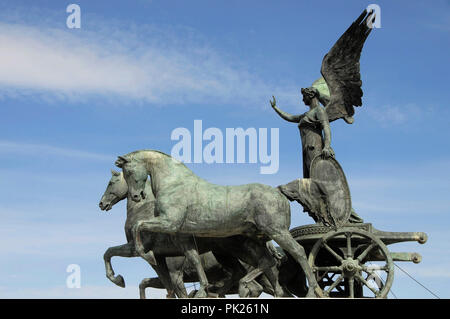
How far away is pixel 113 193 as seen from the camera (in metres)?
15.0

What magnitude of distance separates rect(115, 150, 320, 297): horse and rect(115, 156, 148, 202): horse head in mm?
212

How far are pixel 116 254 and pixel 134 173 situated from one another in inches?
62.0

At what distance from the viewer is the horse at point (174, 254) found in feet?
45.3

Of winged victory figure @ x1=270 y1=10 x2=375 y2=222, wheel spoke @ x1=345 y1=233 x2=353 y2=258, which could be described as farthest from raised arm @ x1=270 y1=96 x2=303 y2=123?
wheel spoke @ x1=345 y1=233 x2=353 y2=258

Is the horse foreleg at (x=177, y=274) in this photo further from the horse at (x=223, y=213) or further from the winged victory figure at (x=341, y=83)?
the winged victory figure at (x=341, y=83)

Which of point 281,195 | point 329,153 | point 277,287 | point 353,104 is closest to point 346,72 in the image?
point 353,104

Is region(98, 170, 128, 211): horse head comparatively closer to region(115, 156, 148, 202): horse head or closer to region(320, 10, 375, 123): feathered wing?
region(115, 156, 148, 202): horse head

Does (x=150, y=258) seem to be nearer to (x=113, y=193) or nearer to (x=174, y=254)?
(x=174, y=254)

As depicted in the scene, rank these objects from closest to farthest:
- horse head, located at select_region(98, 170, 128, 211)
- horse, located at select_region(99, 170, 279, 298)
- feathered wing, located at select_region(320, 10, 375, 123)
A: horse, located at select_region(99, 170, 279, 298), horse head, located at select_region(98, 170, 128, 211), feathered wing, located at select_region(320, 10, 375, 123)

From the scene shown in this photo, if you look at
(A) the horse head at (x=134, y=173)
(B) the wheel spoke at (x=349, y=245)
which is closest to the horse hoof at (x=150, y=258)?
(A) the horse head at (x=134, y=173)

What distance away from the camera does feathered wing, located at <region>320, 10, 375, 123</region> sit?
1562 centimetres
